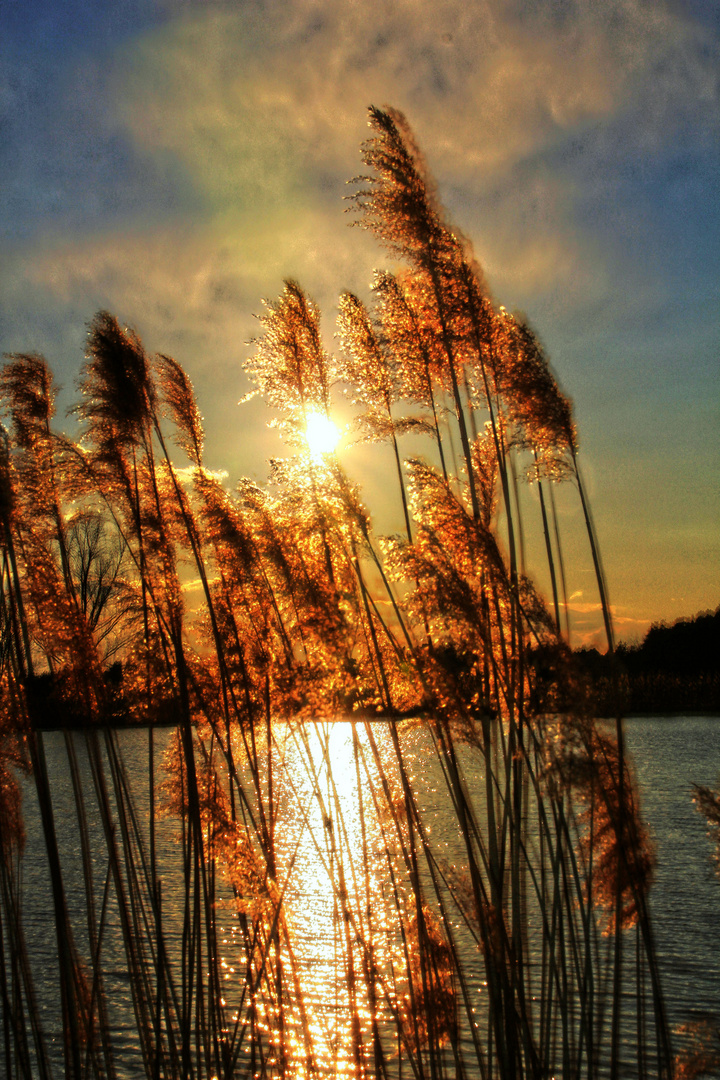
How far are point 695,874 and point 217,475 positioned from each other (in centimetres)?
584

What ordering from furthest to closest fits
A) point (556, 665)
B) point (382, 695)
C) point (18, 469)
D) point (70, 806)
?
point (70, 806)
point (382, 695)
point (18, 469)
point (556, 665)

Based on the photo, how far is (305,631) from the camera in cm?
268

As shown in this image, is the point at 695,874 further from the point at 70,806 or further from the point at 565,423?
the point at 70,806

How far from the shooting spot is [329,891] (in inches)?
223

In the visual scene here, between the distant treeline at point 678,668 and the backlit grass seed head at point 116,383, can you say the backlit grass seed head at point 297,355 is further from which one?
the distant treeline at point 678,668

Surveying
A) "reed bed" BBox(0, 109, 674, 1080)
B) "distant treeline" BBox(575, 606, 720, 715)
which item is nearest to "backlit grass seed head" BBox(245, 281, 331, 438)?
"reed bed" BBox(0, 109, 674, 1080)

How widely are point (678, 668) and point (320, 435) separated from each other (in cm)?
2751

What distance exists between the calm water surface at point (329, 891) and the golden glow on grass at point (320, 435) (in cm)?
113

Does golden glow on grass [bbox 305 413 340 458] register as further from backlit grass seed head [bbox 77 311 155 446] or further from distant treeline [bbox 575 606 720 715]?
distant treeline [bbox 575 606 720 715]

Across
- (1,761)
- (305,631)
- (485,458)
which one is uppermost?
(485,458)

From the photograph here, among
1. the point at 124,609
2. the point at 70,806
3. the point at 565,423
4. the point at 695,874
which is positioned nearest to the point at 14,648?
the point at 124,609

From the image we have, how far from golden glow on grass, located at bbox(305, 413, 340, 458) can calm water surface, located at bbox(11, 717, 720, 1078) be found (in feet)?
3.70

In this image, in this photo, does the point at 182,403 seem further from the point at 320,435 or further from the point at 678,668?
the point at 678,668

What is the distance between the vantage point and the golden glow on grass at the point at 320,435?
9.51ft
